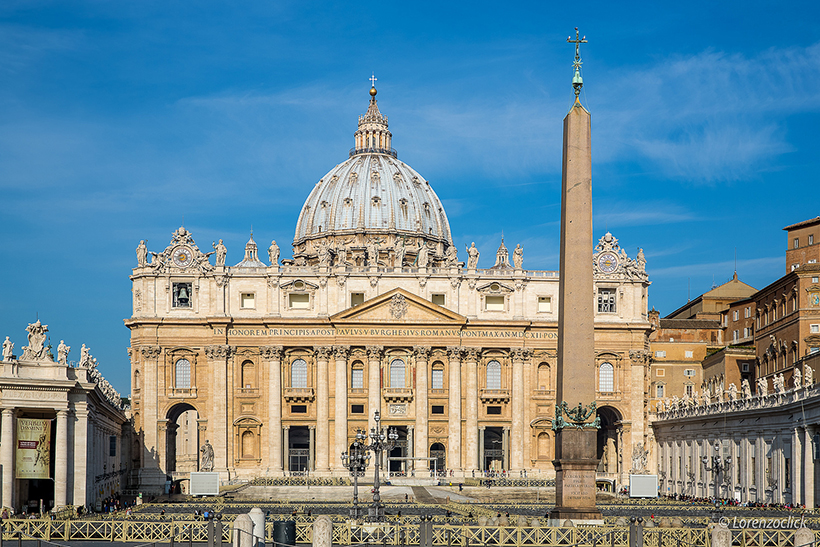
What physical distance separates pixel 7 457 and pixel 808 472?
35.1 metres

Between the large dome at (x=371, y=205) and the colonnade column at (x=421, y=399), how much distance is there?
28421mm

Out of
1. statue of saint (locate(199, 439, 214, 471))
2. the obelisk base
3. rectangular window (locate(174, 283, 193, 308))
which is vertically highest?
rectangular window (locate(174, 283, 193, 308))

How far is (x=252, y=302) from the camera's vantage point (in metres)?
93.1

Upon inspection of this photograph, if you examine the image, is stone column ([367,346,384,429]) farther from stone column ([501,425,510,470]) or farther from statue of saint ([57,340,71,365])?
statue of saint ([57,340,71,365])

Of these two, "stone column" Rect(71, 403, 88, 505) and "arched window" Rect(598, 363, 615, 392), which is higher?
"arched window" Rect(598, 363, 615, 392)

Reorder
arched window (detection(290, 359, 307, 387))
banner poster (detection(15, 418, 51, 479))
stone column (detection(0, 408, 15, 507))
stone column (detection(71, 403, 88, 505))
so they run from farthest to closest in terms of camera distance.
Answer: arched window (detection(290, 359, 307, 387)) → stone column (detection(71, 403, 88, 505)) → banner poster (detection(15, 418, 51, 479)) → stone column (detection(0, 408, 15, 507))

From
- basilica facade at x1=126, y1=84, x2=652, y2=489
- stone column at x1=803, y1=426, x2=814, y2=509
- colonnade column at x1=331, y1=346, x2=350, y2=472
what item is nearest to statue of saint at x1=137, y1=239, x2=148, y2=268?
basilica facade at x1=126, y1=84, x2=652, y2=489

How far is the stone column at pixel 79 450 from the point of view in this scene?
53.2m

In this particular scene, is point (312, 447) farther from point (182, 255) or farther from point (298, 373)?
point (182, 255)

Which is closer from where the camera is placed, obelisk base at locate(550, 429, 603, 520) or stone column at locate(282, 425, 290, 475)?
obelisk base at locate(550, 429, 603, 520)

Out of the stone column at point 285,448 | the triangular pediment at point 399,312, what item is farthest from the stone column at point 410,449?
the stone column at point 285,448

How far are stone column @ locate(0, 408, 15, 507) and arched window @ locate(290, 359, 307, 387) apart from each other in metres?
44.4

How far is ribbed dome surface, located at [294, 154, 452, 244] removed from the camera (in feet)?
420

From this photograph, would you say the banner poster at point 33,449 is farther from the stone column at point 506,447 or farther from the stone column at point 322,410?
the stone column at point 506,447
